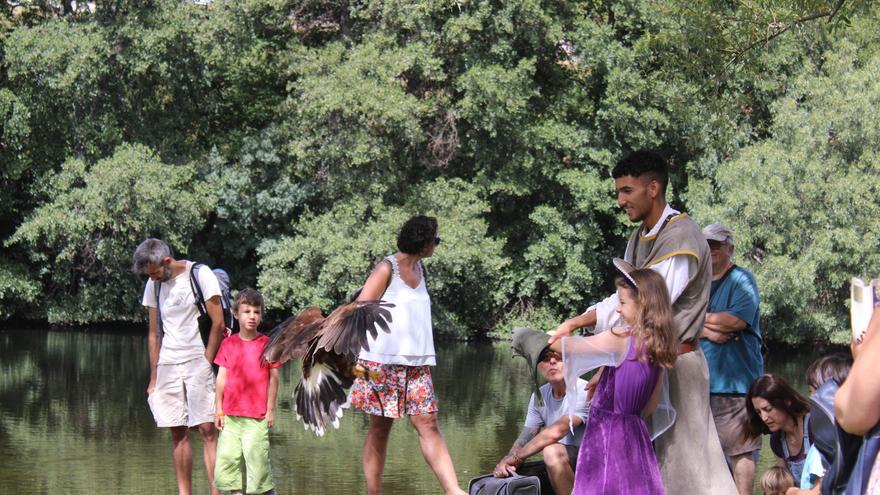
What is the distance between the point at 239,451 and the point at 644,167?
338cm

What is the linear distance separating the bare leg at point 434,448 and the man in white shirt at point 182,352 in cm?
140

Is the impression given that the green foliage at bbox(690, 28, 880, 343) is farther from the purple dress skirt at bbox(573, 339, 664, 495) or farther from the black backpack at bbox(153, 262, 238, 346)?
the purple dress skirt at bbox(573, 339, 664, 495)

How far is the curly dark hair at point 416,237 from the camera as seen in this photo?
22.3 ft

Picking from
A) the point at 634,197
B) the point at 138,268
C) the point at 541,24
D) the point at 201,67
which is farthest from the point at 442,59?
the point at 634,197


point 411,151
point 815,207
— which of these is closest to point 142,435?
point 411,151

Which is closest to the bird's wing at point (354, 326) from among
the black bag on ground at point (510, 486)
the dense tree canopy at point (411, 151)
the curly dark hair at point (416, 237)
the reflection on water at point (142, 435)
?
the curly dark hair at point (416, 237)

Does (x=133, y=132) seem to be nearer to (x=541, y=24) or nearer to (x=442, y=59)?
(x=442, y=59)

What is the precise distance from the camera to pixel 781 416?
20.3 ft

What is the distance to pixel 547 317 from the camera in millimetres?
29734

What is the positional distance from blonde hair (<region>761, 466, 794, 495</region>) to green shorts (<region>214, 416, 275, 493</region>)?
→ 284 centimetres

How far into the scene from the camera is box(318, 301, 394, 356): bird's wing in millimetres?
6062

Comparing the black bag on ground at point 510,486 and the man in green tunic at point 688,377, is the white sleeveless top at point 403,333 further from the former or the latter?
the man in green tunic at point 688,377

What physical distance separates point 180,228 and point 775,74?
14.5m

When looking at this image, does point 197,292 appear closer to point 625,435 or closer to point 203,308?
point 203,308
